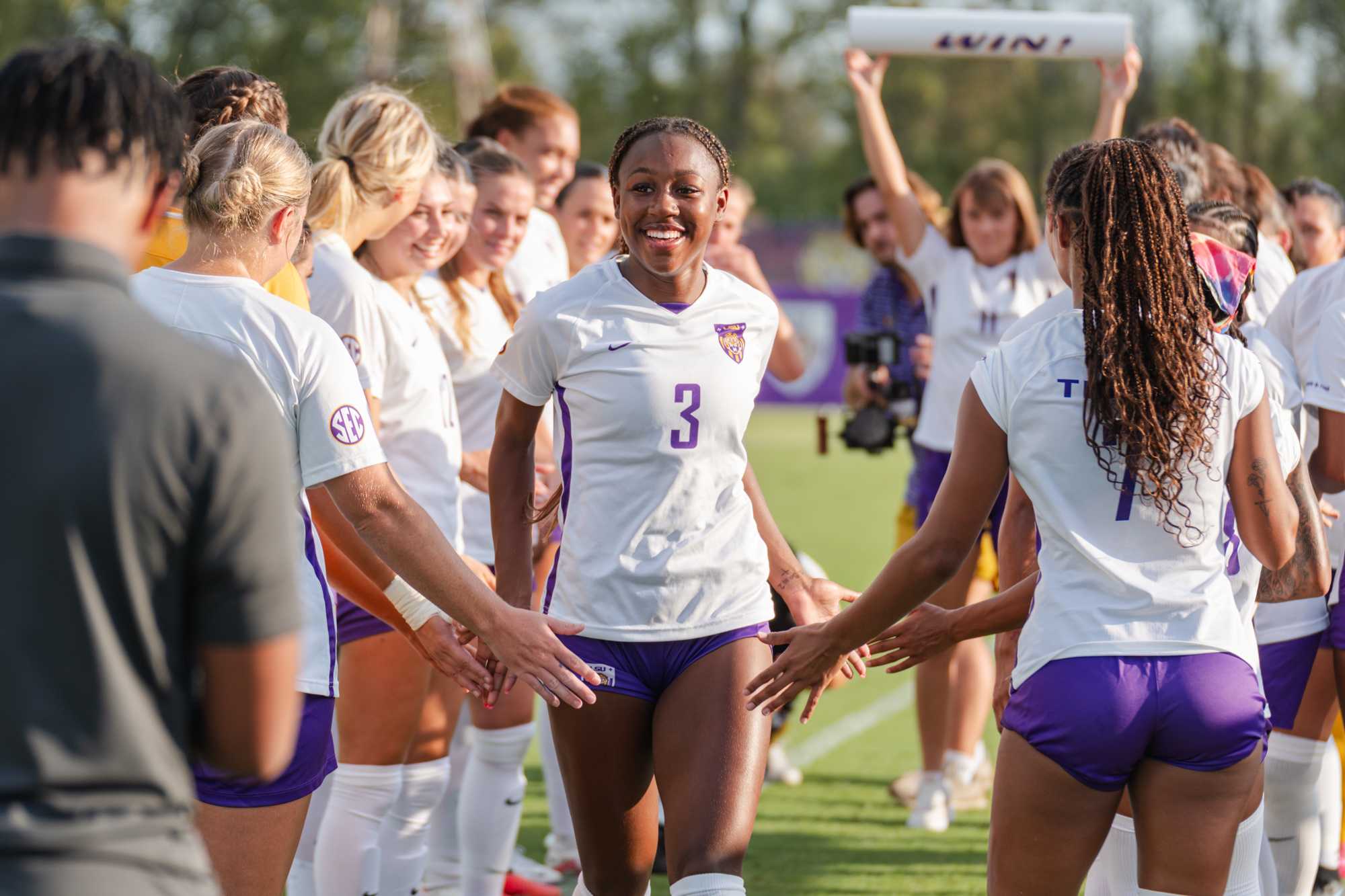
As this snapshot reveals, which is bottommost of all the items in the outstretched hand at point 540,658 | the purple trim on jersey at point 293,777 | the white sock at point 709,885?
the white sock at point 709,885

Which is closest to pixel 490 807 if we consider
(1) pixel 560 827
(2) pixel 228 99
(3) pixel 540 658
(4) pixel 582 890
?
(1) pixel 560 827

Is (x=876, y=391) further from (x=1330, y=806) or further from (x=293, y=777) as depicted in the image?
(x=293, y=777)

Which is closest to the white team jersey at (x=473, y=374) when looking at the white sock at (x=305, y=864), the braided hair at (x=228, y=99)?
the white sock at (x=305, y=864)

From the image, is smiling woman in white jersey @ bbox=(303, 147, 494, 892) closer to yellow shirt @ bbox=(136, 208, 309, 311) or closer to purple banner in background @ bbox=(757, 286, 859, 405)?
yellow shirt @ bbox=(136, 208, 309, 311)

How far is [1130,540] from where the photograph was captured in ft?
9.20

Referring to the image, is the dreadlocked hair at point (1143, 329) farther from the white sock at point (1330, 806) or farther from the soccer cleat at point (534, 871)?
the soccer cleat at point (534, 871)

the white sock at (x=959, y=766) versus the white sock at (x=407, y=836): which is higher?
the white sock at (x=407, y=836)

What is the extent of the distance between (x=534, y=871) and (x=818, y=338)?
20047 mm

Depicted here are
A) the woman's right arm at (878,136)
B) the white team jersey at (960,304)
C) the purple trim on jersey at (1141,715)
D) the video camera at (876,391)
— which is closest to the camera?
the purple trim on jersey at (1141,715)

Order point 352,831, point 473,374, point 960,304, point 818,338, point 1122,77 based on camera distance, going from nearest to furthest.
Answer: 1. point 352,831
2. point 473,374
3. point 1122,77
4. point 960,304
5. point 818,338

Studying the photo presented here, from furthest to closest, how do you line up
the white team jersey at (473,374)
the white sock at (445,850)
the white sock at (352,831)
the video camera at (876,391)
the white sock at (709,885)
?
1. the video camera at (876,391)
2. the white sock at (445,850)
3. the white team jersey at (473,374)
4. the white sock at (352,831)
5. the white sock at (709,885)

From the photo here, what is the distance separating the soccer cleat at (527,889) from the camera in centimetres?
516

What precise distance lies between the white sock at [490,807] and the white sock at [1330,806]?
2344 mm

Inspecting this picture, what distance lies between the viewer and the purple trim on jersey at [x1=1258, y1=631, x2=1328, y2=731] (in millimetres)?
4211
